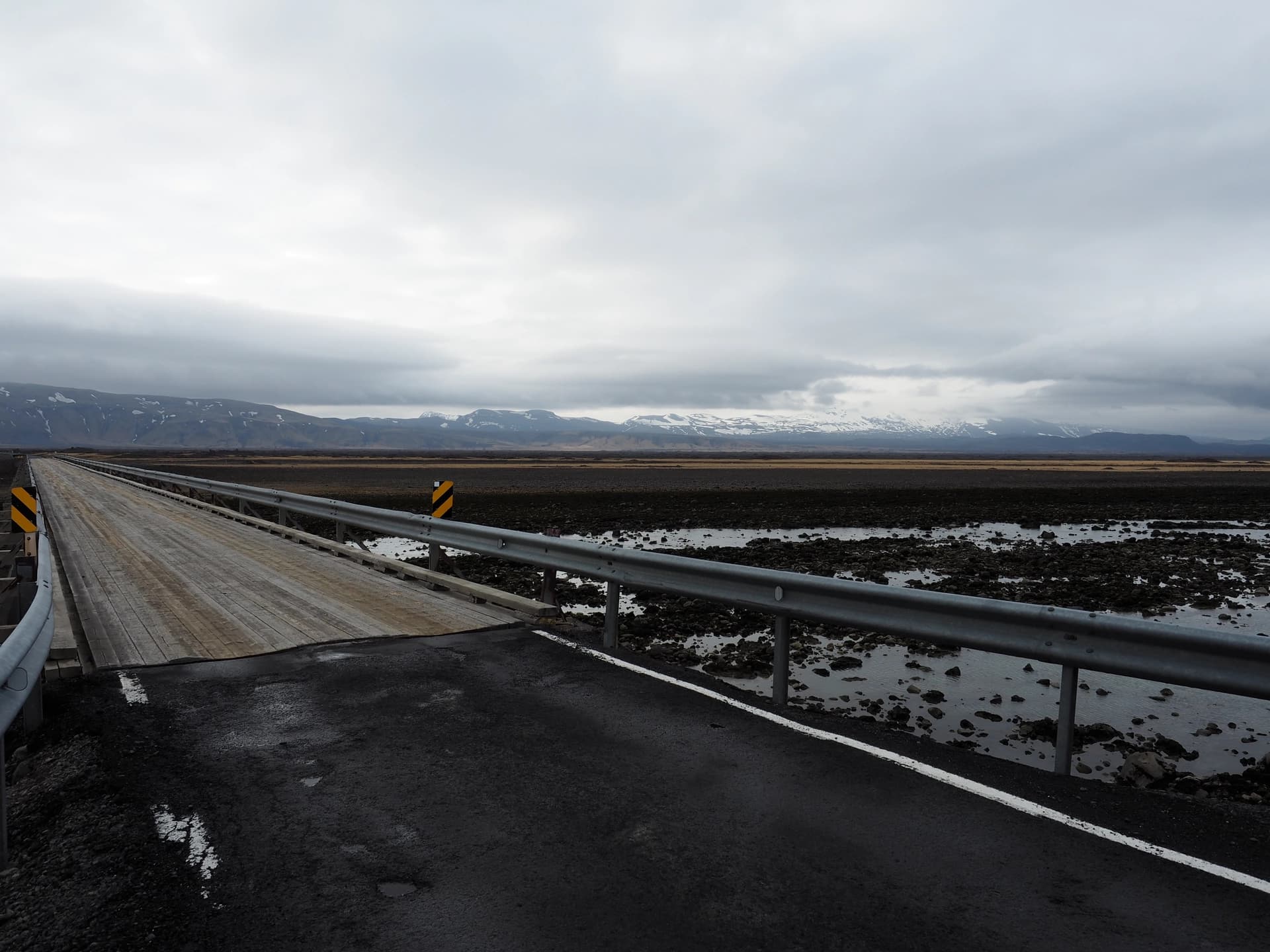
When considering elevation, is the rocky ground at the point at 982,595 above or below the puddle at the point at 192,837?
below

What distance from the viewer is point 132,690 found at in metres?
5.81

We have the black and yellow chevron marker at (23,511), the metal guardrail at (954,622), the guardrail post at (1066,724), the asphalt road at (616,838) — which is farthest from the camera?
the black and yellow chevron marker at (23,511)

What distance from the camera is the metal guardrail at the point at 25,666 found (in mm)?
3438

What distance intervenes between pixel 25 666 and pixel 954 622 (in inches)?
207

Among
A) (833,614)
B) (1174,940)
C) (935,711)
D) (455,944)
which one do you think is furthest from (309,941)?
(935,711)

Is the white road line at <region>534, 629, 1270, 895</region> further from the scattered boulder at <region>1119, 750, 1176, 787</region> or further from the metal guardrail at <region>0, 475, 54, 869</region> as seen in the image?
the metal guardrail at <region>0, 475, 54, 869</region>

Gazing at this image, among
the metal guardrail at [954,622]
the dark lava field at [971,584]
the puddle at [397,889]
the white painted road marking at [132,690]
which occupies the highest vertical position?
the metal guardrail at [954,622]

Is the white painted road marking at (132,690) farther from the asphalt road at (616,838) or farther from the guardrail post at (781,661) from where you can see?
the guardrail post at (781,661)

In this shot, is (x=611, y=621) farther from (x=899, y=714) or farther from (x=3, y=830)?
(x=3, y=830)

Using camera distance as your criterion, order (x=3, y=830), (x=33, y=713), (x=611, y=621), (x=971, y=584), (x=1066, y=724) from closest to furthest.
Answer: (x=3, y=830) → (x=1066, y=724) → (x=33, y=713) → (x=611, y=621) → (x=971, y=584)

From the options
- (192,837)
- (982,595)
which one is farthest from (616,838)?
(982,595)

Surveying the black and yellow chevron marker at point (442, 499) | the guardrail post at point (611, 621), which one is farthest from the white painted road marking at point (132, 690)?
the black and yellow chevron marker at point (442, 499)

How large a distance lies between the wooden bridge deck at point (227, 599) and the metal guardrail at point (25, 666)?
127 centimetres

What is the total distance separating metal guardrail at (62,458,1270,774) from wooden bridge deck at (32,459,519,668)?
1.36m
